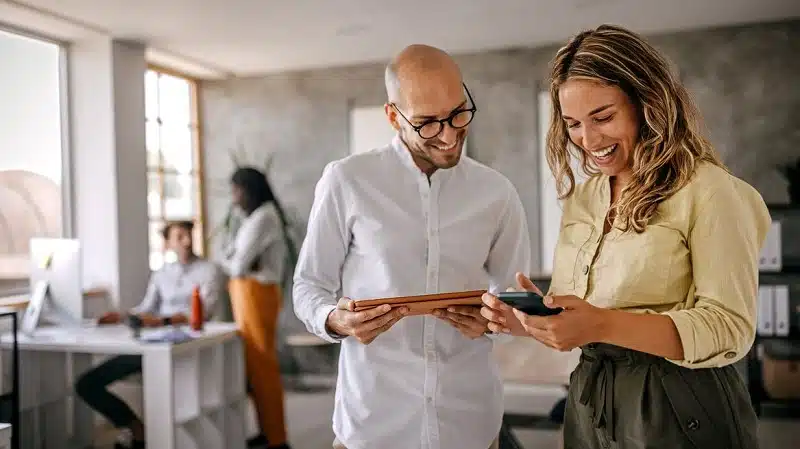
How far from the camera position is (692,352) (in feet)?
3.70

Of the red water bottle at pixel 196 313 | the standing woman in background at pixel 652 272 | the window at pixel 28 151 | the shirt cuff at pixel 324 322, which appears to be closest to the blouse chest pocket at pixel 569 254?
the standing woman in background at pixel 652 272

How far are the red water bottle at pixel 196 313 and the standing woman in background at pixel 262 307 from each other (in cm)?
41

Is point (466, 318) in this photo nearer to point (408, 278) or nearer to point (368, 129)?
point (408, 278)

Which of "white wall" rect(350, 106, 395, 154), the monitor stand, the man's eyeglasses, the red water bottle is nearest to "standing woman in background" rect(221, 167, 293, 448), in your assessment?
the red water bottle

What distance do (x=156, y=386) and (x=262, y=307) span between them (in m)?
0.98

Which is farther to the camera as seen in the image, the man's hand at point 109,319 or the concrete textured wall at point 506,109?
the concrete textured wall at point 506,109

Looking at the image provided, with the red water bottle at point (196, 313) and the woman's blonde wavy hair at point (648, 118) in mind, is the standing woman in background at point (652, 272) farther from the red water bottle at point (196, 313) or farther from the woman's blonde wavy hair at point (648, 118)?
the red water bottle at point (196, 313)

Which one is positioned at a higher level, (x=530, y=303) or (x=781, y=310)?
(x=530, y=303)

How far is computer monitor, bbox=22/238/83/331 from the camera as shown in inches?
148

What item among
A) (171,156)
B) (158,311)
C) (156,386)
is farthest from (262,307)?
(171,156)

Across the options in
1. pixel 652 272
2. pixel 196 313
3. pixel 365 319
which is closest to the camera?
pixel 652 272

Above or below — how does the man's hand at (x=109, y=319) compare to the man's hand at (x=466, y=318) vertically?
below

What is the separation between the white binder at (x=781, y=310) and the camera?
4.74 m

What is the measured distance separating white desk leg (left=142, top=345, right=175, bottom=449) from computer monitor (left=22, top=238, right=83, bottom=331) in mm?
650
